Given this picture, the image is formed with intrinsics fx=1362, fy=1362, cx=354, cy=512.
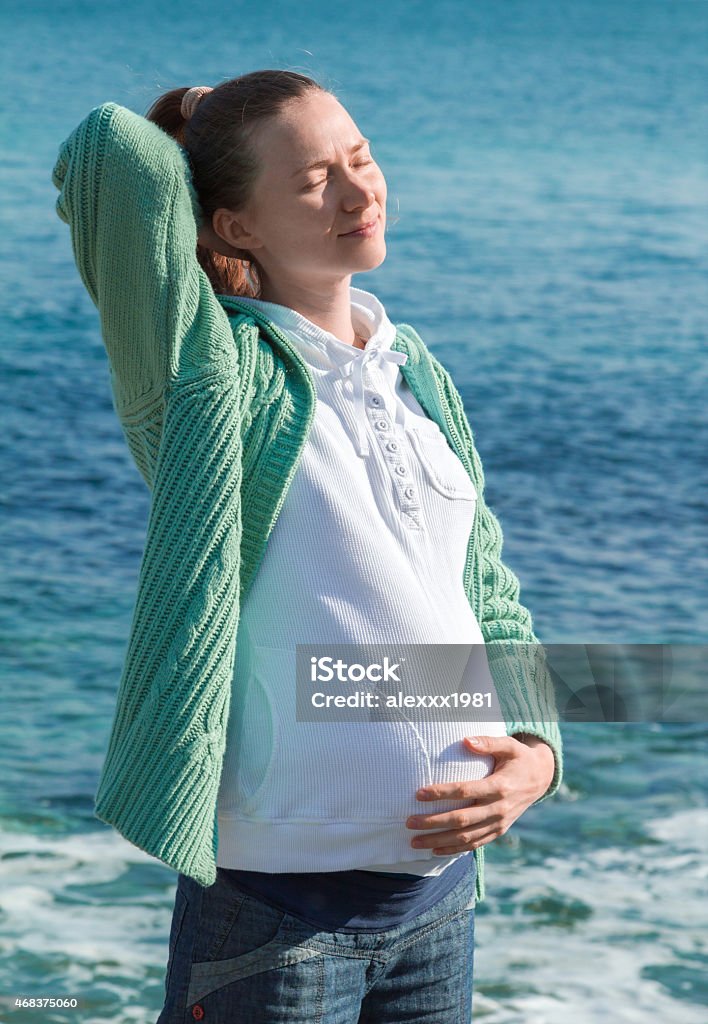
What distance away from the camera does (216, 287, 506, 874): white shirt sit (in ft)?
4.91

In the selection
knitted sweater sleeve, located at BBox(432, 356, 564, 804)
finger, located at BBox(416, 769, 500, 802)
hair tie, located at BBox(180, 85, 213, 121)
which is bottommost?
finger, located at BBox(416, 769, 500, 802)

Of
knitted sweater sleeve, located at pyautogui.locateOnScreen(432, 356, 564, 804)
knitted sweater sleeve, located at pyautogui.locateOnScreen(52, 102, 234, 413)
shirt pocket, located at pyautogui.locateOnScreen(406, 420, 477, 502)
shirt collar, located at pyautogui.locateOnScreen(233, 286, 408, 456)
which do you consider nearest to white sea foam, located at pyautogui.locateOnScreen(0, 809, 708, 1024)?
knitted sweater sleeve, located at pyautogui.locateOnScreen(432, 356, 564, 804)

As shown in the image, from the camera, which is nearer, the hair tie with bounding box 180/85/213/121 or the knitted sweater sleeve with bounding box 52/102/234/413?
the knitted sweater sleeve with bounding box 52/102/234/413

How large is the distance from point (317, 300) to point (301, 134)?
21 cm

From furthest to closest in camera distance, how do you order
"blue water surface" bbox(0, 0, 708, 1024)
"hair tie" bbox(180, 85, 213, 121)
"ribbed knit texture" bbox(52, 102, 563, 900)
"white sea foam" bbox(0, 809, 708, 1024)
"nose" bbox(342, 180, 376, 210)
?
"blue water surface" bbox(0, 0, 708, 1024), "white sea foam" bbox(0, 809, 708, 1024), "hair tie" bbox(180, 85, 213, 121), "nose" bbox(342, 180, 376, 210), "ribbed knit texture" bbox(52, 102, 563, 900)

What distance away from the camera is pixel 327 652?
153cm

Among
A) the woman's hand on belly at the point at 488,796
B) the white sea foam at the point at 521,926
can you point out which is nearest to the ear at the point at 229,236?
the woman's hand on belly at the point at 488,796

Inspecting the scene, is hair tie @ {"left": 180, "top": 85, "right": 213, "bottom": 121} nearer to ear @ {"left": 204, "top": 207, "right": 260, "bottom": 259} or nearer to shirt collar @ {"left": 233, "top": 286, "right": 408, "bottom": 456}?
ear @ {"left": 204, "top": 207, "right": 260, "bottom": 259}

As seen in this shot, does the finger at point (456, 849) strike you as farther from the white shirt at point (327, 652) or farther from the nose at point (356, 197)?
the nose at point (356, 197)

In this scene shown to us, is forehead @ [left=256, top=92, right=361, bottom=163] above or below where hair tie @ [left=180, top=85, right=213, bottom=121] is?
below

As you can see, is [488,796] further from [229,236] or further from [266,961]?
[229,236]

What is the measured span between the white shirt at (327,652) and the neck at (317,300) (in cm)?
15

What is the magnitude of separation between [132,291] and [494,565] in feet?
1.98

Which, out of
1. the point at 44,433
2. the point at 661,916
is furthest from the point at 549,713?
the point at 44,433
